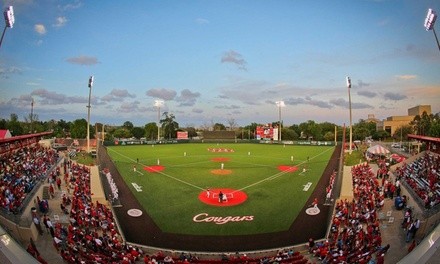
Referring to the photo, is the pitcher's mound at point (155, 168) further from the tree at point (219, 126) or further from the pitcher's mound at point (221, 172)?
the tree at point (219, 126)

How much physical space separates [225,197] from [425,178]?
15.4m

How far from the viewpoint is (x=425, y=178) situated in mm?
23891

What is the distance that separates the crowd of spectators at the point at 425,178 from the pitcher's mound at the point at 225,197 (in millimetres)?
12750

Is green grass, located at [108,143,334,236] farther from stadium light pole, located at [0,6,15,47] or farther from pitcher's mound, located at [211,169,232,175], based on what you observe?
stadium light pole, located at [0,6,15,47]

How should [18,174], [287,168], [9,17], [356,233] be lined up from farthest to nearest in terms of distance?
[287,168], [18,174], [9,17], [356,233]

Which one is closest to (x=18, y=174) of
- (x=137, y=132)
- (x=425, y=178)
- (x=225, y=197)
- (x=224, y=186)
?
(x=225, y=197)

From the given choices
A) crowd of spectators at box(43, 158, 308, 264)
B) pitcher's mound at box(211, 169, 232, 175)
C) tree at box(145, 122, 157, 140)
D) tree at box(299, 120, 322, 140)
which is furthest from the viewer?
tree at box(145, 122, 157, 140)

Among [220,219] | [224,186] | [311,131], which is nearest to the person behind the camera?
[220,219]

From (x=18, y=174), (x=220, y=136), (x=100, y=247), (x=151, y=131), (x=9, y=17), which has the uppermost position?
(x=9, y=17)

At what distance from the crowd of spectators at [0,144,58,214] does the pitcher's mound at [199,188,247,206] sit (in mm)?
13072

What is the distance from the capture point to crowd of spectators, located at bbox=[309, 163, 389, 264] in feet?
47.1

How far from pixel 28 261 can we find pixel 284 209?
57.0ft

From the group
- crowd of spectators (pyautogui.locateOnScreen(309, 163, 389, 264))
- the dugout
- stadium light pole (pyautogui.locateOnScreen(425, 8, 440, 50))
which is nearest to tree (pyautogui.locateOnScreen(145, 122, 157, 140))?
the dugout

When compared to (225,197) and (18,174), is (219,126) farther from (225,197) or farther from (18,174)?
(18,174)
